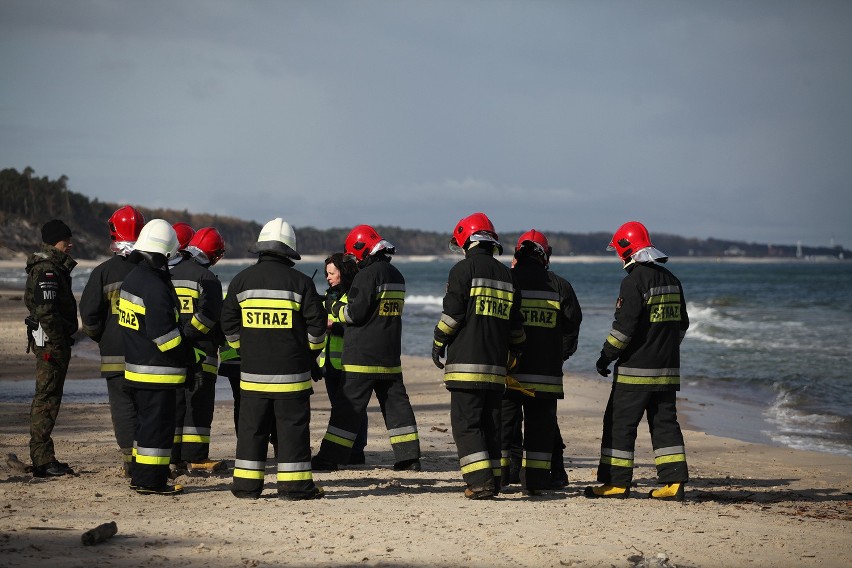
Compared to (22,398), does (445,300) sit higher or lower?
higher

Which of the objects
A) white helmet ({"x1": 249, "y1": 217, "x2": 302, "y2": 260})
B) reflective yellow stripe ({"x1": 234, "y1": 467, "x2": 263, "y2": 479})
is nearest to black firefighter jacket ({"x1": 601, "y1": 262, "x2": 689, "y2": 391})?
white helmet ({"x1": 249, "y1": 217, "x2": 302, "y2": 260})

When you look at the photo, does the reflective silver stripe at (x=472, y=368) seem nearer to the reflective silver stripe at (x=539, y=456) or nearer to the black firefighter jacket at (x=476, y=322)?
the black firefighter jacket at (x=476, y=322)

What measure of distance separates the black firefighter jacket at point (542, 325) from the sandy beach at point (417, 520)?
962 millimetres

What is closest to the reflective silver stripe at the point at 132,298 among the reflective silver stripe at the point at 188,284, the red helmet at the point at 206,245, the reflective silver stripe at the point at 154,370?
the reflective silver stripe at the point at 154,370

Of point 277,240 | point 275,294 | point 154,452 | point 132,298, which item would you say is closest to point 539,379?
point 275,294

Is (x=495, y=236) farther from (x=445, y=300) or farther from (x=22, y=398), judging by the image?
(x=22, y=398)

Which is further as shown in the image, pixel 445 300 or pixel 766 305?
pixel 766 305

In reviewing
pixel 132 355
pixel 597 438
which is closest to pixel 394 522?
pixel 132 355

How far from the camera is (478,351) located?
7.94 metres

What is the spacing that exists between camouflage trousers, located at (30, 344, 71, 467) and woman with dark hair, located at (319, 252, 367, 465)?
246 centimetres

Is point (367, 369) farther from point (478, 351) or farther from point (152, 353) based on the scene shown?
point (152, 353)

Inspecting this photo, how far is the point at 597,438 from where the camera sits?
39.8 feet

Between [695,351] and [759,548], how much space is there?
1980 centimetres

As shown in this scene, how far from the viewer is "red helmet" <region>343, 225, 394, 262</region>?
931cm
